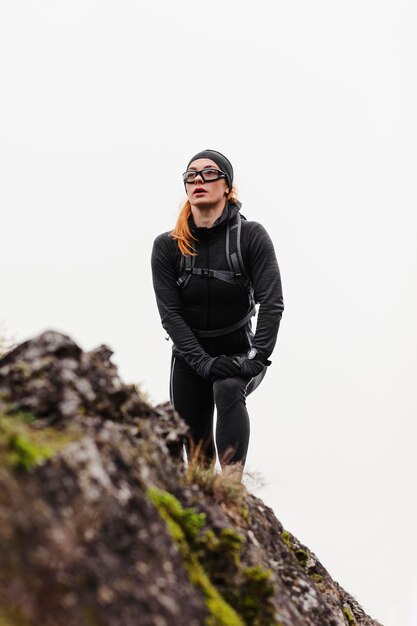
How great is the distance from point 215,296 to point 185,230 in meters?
0.83

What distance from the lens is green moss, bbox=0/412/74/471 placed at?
3.79 meters

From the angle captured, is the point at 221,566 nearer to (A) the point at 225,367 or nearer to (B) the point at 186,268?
(A) the point at 225,367

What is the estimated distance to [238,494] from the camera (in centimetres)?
620

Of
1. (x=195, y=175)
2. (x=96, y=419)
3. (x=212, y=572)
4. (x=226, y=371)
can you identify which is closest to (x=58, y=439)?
(x=96, y=419)

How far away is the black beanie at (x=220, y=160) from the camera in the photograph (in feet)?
27.5

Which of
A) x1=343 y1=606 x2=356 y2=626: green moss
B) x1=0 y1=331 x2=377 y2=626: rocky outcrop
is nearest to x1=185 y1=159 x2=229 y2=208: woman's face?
x1=0 y1=331 x2=377 y2=626: rocky outcrop

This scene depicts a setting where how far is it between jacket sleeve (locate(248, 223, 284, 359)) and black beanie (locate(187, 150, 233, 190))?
917 millimetres

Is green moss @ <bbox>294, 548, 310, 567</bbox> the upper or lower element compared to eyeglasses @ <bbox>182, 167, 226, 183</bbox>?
lower

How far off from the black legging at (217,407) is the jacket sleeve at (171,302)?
1.15 feet

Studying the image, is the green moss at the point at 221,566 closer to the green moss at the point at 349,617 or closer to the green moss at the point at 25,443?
the green moss at the point at 25,443

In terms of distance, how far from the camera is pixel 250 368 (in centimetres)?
765

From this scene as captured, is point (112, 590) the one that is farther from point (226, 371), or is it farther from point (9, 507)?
point (226, 371)

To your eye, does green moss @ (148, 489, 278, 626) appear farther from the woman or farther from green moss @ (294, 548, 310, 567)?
green moss @ (294, 548, 310, 567)

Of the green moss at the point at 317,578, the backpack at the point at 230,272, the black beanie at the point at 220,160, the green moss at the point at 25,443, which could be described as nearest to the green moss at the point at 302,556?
the green moss at the point at 317,578
